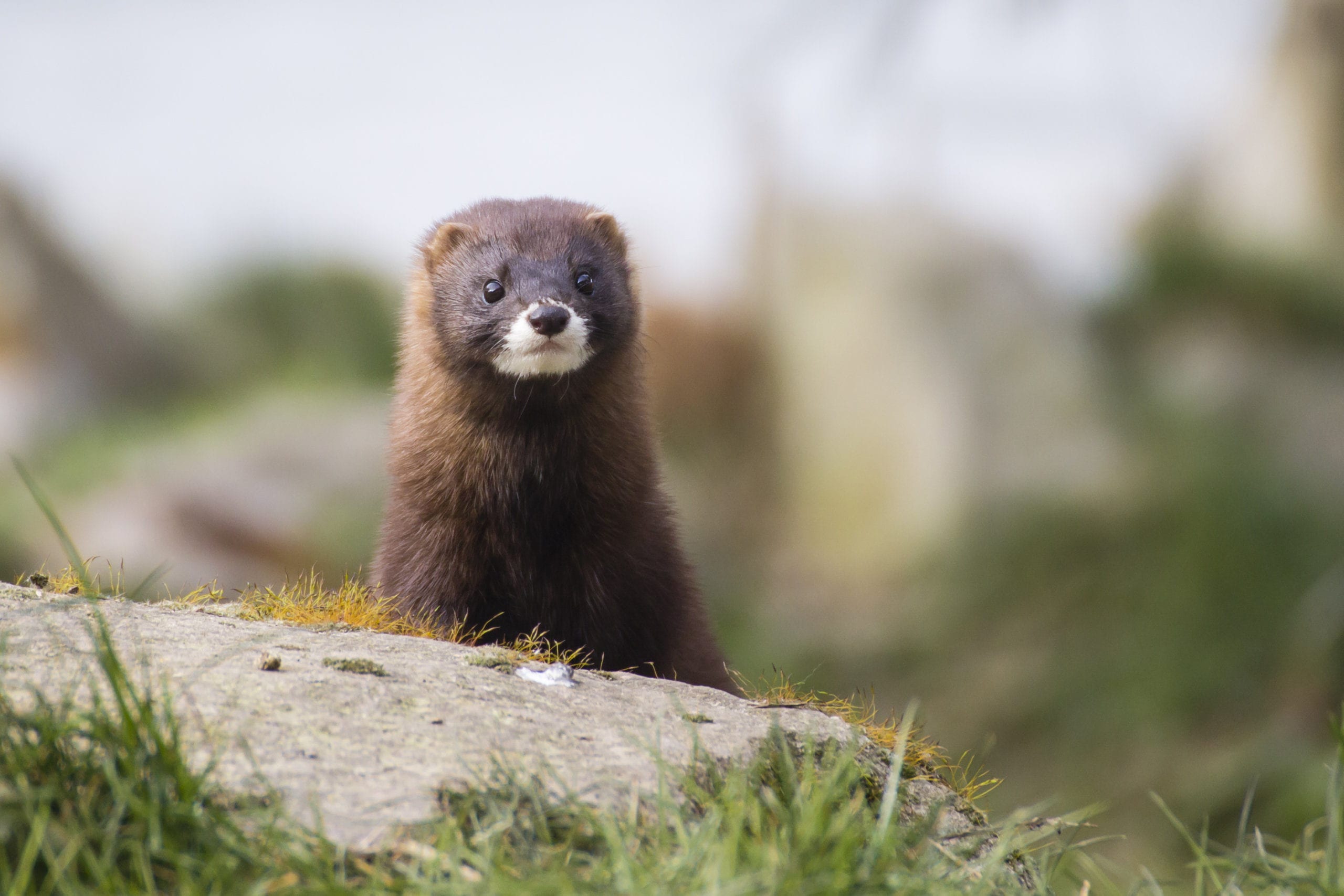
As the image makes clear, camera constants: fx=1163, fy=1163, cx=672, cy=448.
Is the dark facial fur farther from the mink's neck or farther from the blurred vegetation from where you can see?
the blurred vegetation

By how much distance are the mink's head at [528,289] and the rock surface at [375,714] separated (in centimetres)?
110

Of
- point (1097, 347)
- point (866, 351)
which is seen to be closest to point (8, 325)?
point (866, 351)

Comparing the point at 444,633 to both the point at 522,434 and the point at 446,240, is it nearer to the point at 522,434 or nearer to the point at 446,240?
the point at 522,434

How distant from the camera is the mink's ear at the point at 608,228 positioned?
14.5 feet

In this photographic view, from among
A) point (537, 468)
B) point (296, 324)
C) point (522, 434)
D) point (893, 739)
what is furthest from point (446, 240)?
point (296, 324)

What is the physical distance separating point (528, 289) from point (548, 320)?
25 centimetres

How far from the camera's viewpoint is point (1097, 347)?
11.0 meters

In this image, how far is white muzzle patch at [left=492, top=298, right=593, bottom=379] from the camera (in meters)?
3.86

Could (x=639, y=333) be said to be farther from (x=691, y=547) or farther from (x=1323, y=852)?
(x=691, y=547)

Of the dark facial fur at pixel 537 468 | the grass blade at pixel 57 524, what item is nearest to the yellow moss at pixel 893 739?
the dark facial fur at pixel 537 468

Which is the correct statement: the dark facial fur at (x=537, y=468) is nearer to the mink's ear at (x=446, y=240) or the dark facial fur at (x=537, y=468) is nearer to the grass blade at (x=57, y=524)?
the mink's ear at (x=446, y=240)

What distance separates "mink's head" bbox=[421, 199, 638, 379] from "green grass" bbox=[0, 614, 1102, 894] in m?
1.85

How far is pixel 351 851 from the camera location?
208 centimetres

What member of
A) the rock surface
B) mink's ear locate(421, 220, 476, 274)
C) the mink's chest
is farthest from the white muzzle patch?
the rock surface
